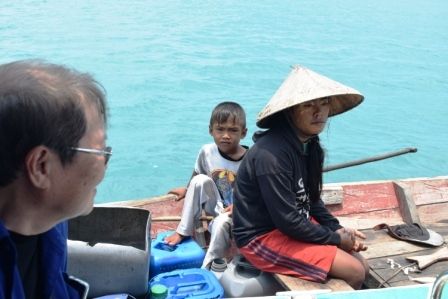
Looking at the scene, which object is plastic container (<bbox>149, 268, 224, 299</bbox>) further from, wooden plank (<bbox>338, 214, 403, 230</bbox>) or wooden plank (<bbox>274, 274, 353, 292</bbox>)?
wooden plank (<bbox>338, 214, 403, 230</bbox>)

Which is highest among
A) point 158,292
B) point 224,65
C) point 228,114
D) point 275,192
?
point 228,114

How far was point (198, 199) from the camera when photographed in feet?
10.5

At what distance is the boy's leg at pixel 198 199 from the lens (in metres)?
3.11

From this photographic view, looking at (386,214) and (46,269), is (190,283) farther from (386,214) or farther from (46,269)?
(386,214)

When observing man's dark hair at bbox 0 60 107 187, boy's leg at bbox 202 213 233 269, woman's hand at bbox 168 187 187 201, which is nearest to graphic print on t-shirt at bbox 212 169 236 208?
woman's hand at bbox 168 187 187 201

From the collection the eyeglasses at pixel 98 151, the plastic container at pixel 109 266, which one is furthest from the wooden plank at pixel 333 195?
the eyeglasses at pixel 98 151

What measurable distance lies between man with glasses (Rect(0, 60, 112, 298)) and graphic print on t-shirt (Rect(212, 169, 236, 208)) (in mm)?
2161

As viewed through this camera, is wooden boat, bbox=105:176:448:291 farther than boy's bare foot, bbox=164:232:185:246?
No

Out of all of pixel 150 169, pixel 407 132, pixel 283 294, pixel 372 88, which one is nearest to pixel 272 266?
pixel 283 294

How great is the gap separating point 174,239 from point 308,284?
2.86 feet

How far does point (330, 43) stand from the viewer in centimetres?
1570

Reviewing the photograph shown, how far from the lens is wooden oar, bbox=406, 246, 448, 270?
2.85 metres

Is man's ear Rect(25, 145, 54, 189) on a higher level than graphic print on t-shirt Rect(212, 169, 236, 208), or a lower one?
higher

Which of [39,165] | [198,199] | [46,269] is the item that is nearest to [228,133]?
[198,199]
